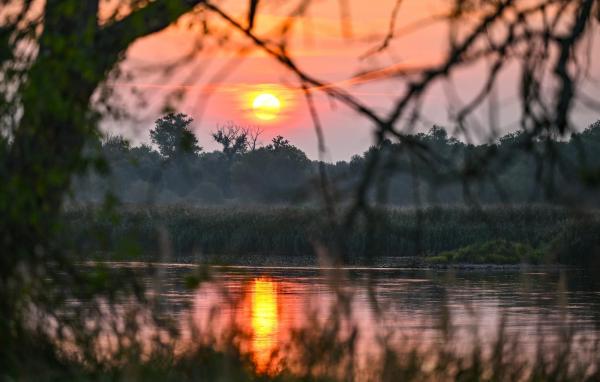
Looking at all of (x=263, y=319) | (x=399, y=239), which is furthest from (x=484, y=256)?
(x=263, y=319)

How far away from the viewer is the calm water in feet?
48.7

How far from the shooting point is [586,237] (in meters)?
33.1

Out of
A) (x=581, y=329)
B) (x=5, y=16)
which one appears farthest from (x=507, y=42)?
(x=581, y=329)

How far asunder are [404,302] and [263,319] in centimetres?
421

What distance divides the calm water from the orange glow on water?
0.02m

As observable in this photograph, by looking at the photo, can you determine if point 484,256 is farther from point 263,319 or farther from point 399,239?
point 263,319

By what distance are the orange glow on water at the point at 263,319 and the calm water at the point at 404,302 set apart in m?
0.02

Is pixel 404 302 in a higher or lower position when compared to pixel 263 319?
higher

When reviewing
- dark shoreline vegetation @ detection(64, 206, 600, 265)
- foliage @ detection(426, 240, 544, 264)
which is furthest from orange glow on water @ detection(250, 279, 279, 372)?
foliage @ detection(426, 240, 544, 264)

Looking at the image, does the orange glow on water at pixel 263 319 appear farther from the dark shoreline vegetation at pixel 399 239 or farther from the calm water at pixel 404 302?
the dark shoreline vegetation at pixel 399 239

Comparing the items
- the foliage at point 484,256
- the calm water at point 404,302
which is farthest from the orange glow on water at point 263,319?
the foliage at point 484,256

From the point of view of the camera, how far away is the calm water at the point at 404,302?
14.9 metres

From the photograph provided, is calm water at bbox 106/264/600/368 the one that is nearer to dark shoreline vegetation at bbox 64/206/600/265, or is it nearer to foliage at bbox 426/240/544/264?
foliage at bbox 426/240/544/264

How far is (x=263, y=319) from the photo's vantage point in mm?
19688
